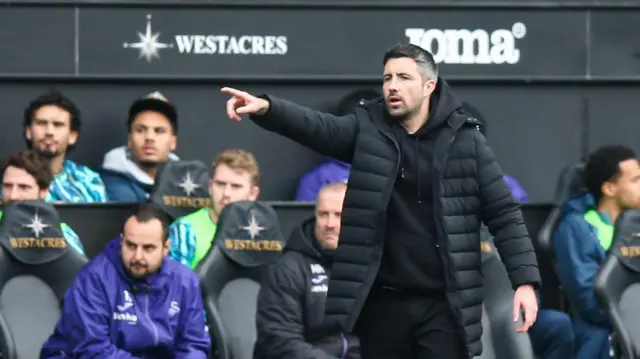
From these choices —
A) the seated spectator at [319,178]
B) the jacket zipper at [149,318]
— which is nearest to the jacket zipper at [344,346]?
the jacket zipper at [149,318]

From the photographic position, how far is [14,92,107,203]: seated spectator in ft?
30.7

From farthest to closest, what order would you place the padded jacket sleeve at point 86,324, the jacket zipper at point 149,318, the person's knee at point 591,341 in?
the person's knee at point 591,341 < the jacket zipper at point 149,318 < the padded jacket sleeve at point 86,324

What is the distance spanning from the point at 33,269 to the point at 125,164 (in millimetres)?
1343

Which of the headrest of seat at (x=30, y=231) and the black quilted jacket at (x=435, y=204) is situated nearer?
the black quilted jacket at (x=435, y=204)

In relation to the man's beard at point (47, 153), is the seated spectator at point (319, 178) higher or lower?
lower

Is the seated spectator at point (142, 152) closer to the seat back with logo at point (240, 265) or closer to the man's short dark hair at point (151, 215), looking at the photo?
the seat back with logo at point (240, 265)

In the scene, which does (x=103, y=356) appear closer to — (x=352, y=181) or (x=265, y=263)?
(x=265, y=263)

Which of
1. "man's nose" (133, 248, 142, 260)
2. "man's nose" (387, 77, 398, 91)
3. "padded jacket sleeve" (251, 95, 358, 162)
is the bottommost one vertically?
"man's nose" (133, 248, 142, 260)

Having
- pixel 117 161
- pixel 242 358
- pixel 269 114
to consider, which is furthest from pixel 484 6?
pixel 269 114

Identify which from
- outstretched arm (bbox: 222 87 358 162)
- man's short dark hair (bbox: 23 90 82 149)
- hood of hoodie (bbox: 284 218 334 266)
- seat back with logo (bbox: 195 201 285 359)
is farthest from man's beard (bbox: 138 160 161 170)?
outstretched arm (bbox: 222 87 358 162)

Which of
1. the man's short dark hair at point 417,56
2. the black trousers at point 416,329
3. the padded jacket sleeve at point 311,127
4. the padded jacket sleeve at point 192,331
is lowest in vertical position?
the padded jacket sleeve at point 192,331

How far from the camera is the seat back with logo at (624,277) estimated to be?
8.62 m

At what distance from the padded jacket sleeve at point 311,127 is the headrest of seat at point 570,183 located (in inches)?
137

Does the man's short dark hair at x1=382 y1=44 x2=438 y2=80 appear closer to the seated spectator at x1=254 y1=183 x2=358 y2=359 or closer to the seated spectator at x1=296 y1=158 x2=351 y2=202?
the seated spectator at x1=254 y1=183 x2=358 y2=359
